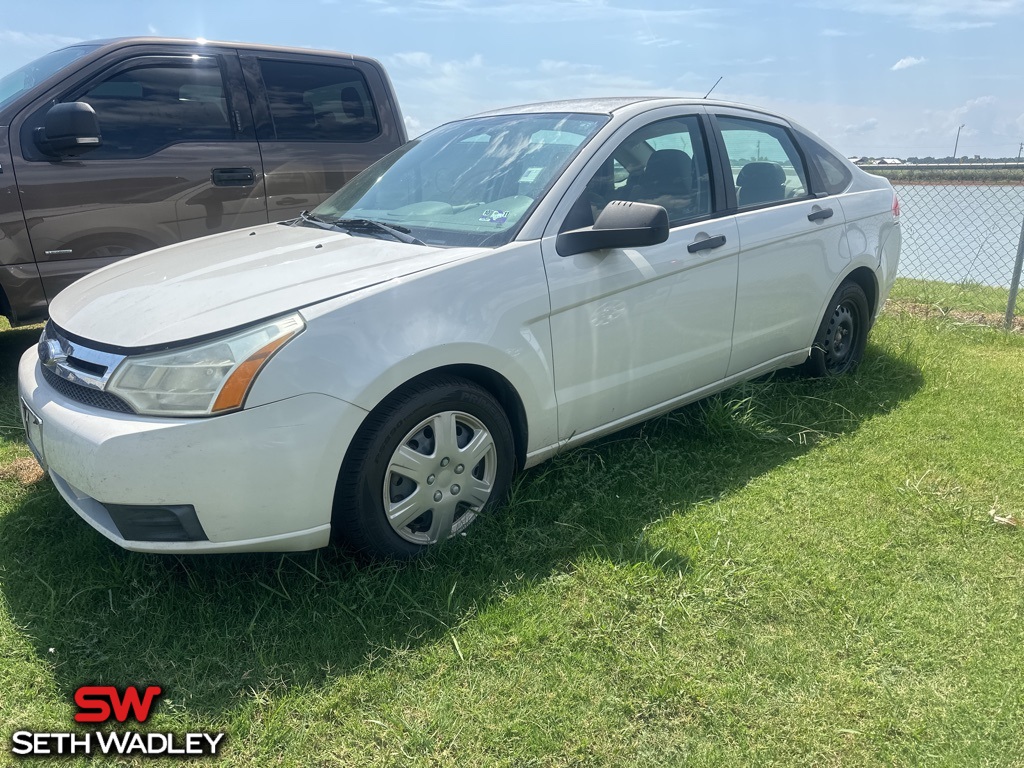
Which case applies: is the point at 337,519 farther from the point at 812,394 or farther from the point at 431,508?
the point at 812,394

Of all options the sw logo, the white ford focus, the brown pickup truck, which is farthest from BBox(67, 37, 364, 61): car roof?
the sw logo

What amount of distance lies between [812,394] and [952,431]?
0.73 meters

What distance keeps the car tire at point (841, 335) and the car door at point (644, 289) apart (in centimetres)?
96

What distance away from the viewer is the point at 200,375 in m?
2.32

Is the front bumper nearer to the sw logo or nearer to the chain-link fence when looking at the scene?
the sw logo

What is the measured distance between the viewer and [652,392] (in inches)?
139

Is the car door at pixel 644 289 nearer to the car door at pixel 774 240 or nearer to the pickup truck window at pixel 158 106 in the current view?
the car door at pixel 774 240

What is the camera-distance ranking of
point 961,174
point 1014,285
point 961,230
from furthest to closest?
1. point 961,230
2. point 961,174
3. point 1014,285

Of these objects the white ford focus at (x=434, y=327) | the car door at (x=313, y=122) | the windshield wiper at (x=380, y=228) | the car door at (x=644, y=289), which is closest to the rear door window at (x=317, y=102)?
the car door at (x=313, y=122)

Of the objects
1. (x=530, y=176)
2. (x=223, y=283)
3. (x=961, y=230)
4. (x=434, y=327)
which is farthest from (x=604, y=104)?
(x=961, y=230)

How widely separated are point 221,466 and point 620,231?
1648 millimetres

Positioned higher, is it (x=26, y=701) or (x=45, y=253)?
(x=45, y=253)

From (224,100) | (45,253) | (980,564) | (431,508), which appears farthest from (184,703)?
(224,100)

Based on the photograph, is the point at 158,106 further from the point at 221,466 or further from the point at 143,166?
the point at 221,466
